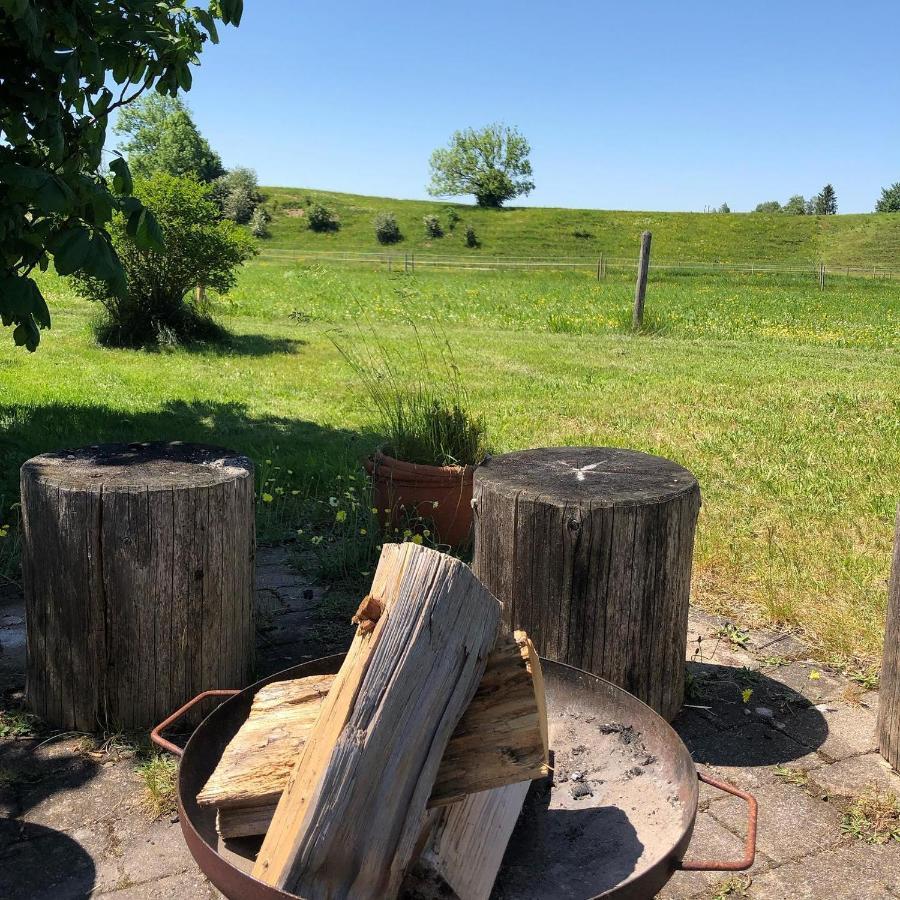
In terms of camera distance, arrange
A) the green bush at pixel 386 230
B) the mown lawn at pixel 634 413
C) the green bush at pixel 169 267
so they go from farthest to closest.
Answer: the green bush at pixel 386 230, the green bush at pixel 169 267, the mown lawn at pixel 634 413

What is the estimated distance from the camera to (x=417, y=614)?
1777 millimetres

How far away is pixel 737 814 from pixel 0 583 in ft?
11.6

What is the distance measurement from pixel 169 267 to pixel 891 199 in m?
93.9

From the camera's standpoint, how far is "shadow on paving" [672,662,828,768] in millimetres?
3299

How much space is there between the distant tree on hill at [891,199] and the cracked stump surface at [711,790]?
97016mm

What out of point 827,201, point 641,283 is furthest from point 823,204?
point 641,283

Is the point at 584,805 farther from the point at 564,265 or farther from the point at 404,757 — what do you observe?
the point at 564,265

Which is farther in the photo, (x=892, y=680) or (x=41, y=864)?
(x=892, y=680)

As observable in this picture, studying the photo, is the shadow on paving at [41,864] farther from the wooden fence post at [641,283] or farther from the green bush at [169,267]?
the wooden fence post at [641,283]

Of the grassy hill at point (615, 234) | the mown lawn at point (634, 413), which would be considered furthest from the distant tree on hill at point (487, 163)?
the mown lawn at point (634, 413)

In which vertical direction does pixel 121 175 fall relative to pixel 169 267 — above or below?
above

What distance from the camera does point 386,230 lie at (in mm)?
59625

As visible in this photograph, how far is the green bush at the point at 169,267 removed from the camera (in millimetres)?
11648

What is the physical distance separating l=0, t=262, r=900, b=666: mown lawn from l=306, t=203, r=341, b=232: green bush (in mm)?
43740
